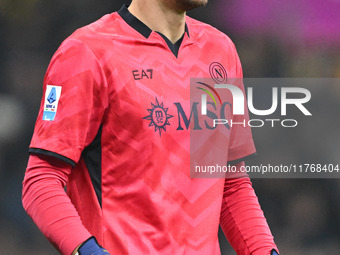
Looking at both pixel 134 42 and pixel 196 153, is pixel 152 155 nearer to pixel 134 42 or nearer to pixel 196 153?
pixel 196 153

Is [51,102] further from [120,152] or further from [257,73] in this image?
[257,73]

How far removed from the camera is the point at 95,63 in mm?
1430

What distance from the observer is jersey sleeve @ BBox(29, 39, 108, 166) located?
1377mm

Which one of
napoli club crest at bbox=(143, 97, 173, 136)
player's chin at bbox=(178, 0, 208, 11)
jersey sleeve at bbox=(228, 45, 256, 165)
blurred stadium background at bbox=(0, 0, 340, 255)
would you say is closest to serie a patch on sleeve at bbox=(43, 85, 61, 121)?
napoli club crest at bbox=(143, 97, 173, 136)

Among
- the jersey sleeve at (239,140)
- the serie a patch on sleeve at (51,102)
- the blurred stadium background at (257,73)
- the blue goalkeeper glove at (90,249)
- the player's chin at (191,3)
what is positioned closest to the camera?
the blue goalkeeper glove at (90,249)

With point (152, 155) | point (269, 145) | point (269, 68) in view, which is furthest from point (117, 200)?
point (269, 68)

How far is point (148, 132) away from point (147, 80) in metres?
0.13

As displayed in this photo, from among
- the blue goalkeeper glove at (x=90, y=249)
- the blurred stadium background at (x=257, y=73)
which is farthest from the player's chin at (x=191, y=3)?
the blurred stadium background at (x=257, y=73)

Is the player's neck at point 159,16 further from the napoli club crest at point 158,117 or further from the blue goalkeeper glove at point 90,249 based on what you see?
the blue goalkeeper glove at point 90,249

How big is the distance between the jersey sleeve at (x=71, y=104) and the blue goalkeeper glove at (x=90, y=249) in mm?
183

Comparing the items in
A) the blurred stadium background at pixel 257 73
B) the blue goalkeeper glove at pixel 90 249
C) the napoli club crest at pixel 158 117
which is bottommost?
the blurred stadium background at pixel 257 73

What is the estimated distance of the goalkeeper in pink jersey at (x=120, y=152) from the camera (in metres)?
1.36

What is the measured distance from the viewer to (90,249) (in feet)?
4.27

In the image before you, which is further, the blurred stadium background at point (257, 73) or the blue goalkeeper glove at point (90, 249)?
the blurred stadium background at point (257, 73)
